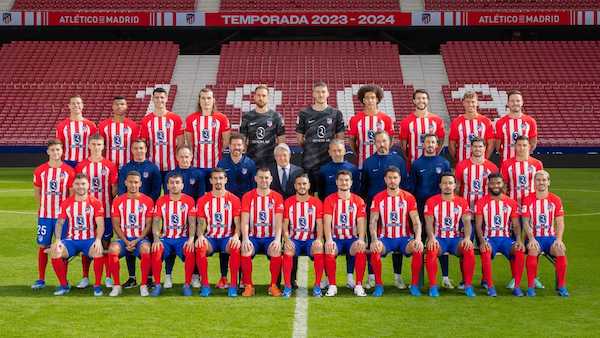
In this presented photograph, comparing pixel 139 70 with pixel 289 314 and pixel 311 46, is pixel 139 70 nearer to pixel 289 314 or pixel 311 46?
pixel 311 46

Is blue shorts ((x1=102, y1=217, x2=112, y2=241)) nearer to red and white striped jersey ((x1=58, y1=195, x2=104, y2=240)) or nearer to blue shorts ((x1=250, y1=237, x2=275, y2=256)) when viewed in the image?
red and white striped jersey ((x1=58, y1=195, x2=104, y2=240))

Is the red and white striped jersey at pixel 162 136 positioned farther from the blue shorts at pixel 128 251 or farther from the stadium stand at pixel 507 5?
the stadium stand at pixel 507 5

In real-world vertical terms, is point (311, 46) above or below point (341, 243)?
above

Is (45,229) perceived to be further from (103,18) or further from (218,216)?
(103,18)

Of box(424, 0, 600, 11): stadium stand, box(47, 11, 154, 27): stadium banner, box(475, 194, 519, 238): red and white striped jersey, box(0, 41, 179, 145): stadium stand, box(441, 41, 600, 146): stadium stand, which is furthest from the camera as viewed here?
box(424, 0, 600, 11): stadium stand

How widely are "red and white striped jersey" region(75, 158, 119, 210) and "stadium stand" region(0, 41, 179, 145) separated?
2057 cm

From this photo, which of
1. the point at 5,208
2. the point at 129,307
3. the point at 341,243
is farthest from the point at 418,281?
the point at 5,208

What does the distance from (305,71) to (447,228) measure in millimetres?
23547

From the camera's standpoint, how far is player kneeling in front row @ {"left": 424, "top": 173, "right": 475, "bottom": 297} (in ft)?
24.8

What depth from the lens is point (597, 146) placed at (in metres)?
26.8

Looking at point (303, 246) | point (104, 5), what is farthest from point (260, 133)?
point (104, 5)

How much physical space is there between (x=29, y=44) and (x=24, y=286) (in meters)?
26.4

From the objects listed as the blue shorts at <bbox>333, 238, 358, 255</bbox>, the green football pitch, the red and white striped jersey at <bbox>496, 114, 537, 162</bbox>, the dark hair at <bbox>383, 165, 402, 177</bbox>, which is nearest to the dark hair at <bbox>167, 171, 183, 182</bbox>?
the green football pitch

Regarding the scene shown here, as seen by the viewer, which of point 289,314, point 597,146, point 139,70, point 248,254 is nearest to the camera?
point 289,314
